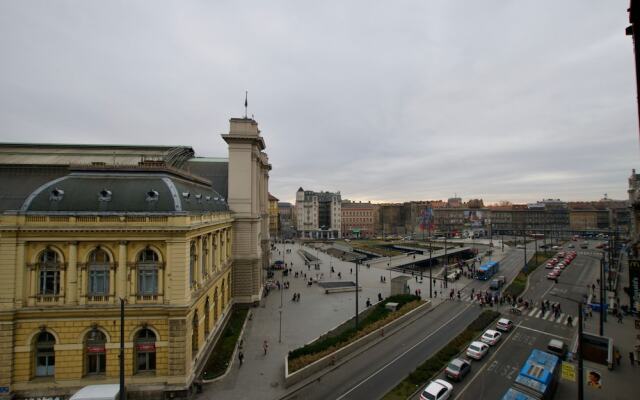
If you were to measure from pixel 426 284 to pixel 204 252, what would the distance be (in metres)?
40.3

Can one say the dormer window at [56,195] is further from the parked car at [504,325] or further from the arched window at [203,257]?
the parked car at [504,325]

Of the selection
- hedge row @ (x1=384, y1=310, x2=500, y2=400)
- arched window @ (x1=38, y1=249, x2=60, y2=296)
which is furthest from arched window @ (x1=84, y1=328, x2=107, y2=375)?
hedge row @ (x1=384, y1=310, x2=500, y2=400)

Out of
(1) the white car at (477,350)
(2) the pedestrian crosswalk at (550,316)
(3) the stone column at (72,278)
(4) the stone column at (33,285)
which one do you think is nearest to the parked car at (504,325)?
(1) the white car at (477,350)

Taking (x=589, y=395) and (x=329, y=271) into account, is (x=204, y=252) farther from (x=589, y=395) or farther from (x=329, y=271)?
(x=329, y=271)

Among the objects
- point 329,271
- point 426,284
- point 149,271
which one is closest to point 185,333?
point 149,271

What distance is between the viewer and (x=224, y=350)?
27.1 metres

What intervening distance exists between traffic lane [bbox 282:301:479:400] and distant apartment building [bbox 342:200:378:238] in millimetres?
123873

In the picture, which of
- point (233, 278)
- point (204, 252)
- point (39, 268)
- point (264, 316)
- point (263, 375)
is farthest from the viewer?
point (233, 278)

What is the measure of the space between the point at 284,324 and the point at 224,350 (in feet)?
27.5

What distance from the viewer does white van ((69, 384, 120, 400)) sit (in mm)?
17852

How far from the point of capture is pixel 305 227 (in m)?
160

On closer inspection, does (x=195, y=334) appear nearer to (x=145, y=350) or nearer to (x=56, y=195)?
(x=145, y=350)

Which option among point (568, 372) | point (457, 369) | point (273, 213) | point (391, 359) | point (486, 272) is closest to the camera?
point (568, 372)

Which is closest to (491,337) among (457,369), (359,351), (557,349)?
(557,349)
